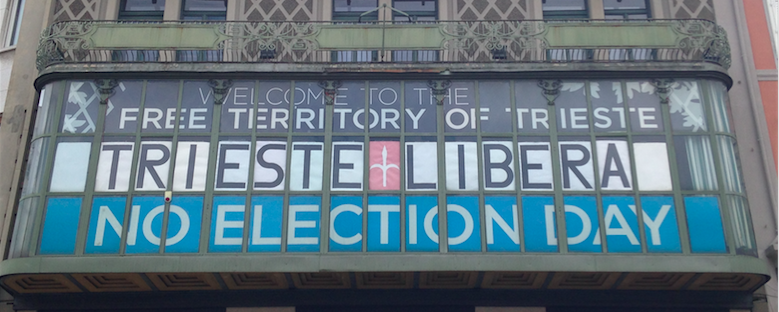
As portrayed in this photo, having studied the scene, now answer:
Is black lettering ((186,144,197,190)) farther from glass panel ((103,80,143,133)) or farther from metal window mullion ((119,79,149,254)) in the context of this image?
glass panel ((103,80,143,133))


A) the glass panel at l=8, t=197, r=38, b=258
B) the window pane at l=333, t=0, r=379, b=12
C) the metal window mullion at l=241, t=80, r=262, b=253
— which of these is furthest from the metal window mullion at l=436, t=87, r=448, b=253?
the glass panel at l=8, t=197, r=38, b=258

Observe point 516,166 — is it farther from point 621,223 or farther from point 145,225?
point 145,225

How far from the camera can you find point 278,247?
1439 centimetres

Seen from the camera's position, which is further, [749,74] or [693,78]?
[749,74]

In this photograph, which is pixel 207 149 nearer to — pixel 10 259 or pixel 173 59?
pixel 173 59

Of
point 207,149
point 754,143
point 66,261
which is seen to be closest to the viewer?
point 66,261

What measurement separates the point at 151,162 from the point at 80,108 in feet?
6.14

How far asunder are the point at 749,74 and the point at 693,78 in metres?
2.14

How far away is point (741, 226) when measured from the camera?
1448 cm

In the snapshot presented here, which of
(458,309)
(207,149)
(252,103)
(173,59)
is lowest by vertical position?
(458,309)

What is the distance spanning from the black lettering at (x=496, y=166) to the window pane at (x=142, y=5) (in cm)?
832

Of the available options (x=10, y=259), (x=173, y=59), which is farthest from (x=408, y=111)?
(x=10, y=259)

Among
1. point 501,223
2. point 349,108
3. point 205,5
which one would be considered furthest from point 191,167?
point 501,223

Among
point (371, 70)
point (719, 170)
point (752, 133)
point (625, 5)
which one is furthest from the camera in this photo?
point (625, 5)
